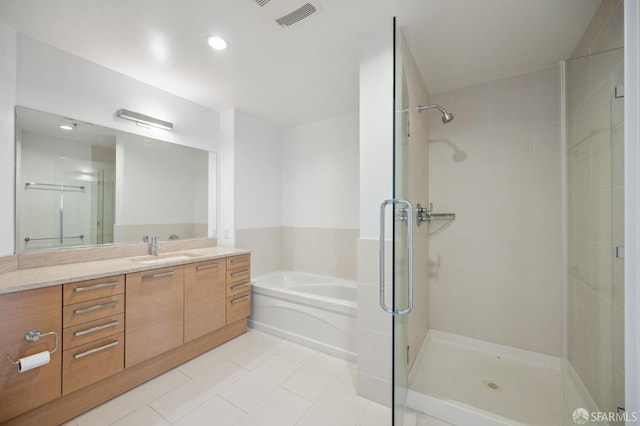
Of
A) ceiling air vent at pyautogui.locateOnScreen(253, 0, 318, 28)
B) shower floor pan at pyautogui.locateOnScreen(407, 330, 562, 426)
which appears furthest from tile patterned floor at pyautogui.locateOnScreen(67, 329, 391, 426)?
ceiling air vent at pyautogui.locateOnScreen(253, 0, 318, 28)

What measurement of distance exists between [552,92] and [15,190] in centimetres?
400

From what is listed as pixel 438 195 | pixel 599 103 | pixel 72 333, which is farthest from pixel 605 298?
pixel 72 333

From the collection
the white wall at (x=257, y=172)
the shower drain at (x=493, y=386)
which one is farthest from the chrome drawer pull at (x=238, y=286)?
the shower drain at (x=493, y=386)

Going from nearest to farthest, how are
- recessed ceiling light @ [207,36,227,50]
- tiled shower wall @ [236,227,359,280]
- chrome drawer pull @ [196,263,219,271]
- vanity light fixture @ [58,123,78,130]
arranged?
1. recessed ceiling light @ [207,36,227,50]
2. vanity light fixture @ [58,123,78,130]
3. chrome drawer pull @ [196,263,219,271]
4. tiled shower wall @ [236,227,359,280]

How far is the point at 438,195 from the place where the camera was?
254 cm

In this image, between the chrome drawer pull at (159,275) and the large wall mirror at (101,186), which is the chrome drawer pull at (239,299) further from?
the large wall mirror at (101,186)

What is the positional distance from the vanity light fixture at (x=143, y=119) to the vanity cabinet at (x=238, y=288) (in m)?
1.46

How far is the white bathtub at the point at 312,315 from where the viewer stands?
2.16 m

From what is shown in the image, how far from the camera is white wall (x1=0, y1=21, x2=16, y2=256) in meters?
1.59

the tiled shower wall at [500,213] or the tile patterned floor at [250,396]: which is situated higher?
the tiled shower wall at [500,213]

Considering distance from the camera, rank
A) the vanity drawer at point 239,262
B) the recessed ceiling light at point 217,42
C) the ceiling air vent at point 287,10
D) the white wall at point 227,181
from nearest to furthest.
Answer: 1. the ceiling air vent at point 287,10
2. the recessed ceiling light at point 217,42
3. the vanity drawer at point 239,262
4. the white wall at point 227,181

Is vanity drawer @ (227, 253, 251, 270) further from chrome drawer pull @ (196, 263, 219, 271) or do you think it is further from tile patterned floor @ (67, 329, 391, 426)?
tile patterned floor @ (67, 329, 391, 426)

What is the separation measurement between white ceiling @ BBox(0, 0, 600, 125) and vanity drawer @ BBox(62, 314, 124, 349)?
1866 millimetres

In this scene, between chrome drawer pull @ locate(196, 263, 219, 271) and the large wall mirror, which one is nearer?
the large wall mirror
